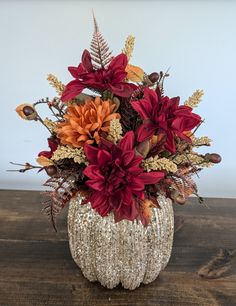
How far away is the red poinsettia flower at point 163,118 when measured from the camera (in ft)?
1.84

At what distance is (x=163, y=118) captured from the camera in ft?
1.83

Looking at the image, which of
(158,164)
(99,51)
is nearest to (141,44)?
(99,51)

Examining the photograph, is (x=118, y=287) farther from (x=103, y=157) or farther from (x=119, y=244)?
(x=103, y=157)

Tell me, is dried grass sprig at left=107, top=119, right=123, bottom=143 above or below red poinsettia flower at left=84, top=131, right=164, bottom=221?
above

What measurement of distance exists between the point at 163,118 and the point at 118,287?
354 millimetres

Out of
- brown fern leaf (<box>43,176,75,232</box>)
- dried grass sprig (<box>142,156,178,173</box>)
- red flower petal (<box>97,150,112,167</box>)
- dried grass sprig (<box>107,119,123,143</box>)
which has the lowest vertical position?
brown fern leaf (<box>43,176,75,232</box>)

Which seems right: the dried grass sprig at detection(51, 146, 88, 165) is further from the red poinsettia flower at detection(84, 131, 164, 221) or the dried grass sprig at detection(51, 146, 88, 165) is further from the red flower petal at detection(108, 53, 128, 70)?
the red flower petal at detection(108, 53, 128, 70)

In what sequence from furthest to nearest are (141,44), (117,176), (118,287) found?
(141,44) → (118,287) → (117,176)

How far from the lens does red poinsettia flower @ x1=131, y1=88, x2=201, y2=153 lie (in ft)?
1.84

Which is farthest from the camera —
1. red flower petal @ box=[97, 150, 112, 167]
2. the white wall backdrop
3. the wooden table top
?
the white wall backdrop

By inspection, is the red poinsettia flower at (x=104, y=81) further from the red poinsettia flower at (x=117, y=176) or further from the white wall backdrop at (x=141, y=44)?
the white wall backdrop at (x=141, y=44)

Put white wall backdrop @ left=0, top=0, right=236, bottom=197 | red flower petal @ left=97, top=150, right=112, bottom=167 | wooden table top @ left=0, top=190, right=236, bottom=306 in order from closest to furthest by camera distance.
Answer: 1. red flower petal @ left=97, top=150, right=112, bottom=167
2. wooden table top @ left=0, top=190, right=236, bottom=306
3. white wall backdrop @ left=0, top=0, right=236, bottom=197

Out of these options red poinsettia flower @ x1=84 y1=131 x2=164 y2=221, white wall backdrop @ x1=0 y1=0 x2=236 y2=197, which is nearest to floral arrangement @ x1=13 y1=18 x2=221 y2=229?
red poinsettia flower @ x1=84 y1=131 x2=164 y2=221

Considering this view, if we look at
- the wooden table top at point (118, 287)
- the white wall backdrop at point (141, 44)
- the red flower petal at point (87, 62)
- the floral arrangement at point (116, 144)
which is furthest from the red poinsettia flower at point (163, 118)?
the white wall backdrop at point (141, 44)
